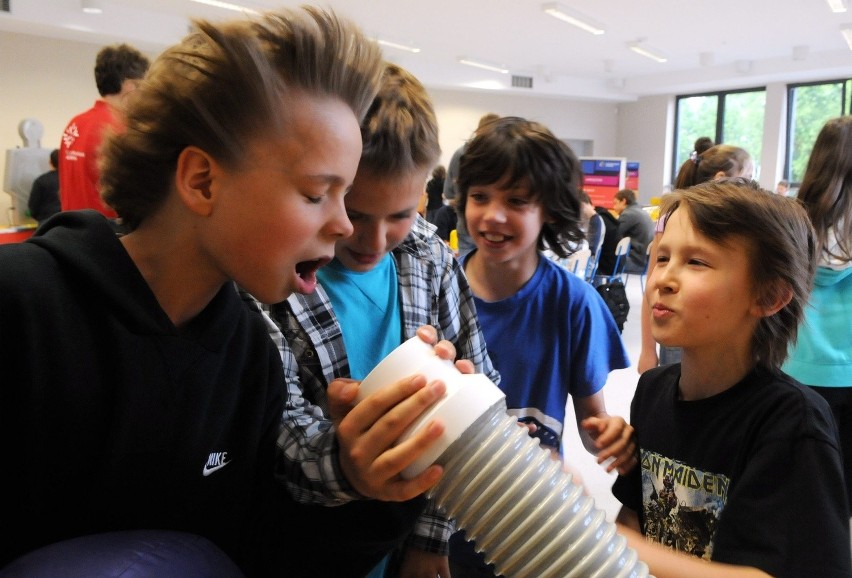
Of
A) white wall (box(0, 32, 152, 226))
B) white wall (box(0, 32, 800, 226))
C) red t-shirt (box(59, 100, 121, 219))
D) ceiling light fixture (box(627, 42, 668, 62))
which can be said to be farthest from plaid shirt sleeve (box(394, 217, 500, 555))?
ceiling light fixture (box(627, 42, 668, 62))

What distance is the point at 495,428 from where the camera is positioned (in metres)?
0.66

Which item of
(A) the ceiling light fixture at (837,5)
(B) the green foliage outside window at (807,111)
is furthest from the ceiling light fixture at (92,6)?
(B) the green foliage outside window at (807,111)

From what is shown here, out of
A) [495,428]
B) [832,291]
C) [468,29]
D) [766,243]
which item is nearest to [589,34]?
[468,29]

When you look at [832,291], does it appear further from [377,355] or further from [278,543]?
[278,543]

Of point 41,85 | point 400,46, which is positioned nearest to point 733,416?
point 41,85

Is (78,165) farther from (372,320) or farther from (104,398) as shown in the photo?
(104,398)

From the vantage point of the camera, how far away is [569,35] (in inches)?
383

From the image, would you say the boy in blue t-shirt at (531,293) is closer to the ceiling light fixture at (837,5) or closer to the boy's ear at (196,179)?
the boy's ear at (196,179)

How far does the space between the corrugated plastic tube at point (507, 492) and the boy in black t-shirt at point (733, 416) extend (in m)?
0.32

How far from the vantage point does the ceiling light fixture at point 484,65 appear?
11.5 m

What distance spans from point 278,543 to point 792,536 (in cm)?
67

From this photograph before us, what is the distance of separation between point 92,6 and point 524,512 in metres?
8.56

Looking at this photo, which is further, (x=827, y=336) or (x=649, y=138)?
(x=649, y=138)

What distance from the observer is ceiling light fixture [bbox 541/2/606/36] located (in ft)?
25.9
